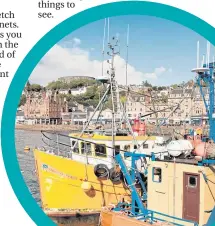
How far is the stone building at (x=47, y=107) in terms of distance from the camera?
66312 millimetres

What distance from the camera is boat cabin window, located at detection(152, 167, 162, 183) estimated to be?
24.4 feet

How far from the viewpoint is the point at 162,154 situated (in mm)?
8133

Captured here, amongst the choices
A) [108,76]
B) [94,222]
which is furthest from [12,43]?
[94,222]

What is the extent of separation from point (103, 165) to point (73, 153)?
5.77 ft

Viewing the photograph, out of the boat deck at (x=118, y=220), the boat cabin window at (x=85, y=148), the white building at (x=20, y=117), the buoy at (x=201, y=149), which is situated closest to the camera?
the boat deck at (x=118, y=220)

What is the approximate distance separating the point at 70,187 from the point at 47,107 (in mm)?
58656

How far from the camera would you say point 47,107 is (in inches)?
2645

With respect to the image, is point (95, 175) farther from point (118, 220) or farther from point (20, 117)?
point (20, 117)

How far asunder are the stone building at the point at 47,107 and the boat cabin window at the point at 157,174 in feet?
193

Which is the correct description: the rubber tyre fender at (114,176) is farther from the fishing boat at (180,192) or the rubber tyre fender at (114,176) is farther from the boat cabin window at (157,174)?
the boat cabin window at (157,174)

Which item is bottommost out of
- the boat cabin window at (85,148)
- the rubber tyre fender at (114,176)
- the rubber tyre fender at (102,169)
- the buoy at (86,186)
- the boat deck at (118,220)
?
the boat deck at (118,220)

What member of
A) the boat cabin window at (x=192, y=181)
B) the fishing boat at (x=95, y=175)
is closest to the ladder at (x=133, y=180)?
the fishing boat at (x=95, y=175)

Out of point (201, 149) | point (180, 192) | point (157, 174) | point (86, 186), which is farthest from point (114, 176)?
point (201, 149)

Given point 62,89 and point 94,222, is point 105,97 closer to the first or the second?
point 94,222
